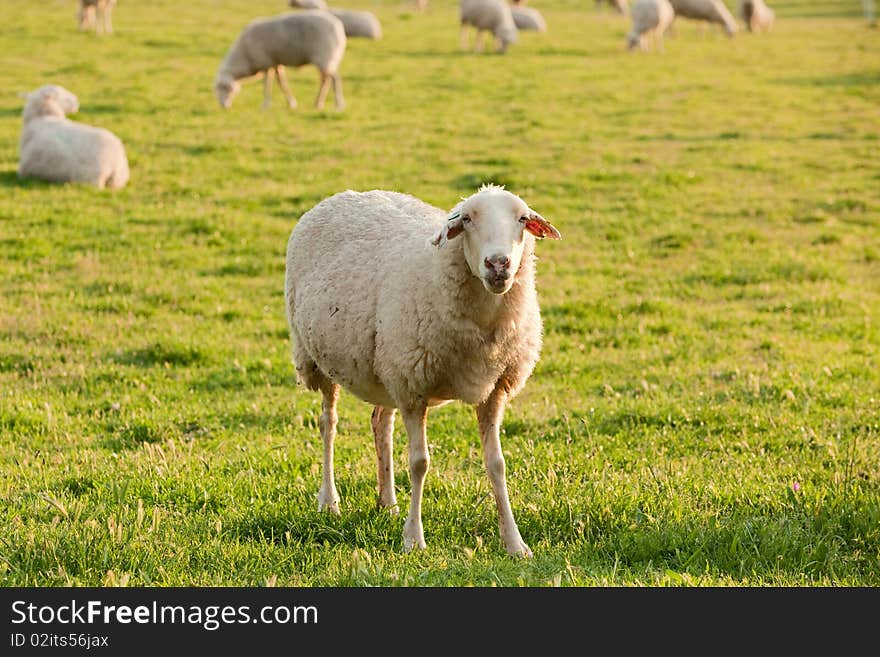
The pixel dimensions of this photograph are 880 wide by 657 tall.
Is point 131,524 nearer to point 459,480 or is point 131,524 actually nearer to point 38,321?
point 459,480

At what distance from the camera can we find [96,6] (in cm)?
2847

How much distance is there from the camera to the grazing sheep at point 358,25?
31.5m

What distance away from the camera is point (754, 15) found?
37938 millimetres

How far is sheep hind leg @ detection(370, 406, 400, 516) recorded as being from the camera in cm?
610

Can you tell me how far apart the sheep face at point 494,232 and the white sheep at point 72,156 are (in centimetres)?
1137

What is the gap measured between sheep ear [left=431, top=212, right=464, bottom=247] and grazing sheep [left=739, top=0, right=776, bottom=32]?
35.3 meters

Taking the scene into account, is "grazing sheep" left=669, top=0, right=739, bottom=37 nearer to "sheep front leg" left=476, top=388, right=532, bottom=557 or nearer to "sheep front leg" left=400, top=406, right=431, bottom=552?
"sheep front leg" left=476, top=388, right=532, bottom=557

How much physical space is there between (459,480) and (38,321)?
5.59m

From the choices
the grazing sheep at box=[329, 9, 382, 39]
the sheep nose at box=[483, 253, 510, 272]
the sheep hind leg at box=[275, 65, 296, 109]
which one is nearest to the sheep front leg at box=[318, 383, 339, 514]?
the sheep nose at box=[483, 253, 510, 272]

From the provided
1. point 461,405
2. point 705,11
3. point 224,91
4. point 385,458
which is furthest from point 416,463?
point 705,11

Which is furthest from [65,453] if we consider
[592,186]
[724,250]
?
[592,186]

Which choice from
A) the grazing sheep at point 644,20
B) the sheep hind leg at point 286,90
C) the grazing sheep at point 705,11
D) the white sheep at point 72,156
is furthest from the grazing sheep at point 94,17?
the grazing sheep at point 705,11

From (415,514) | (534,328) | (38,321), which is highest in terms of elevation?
(534,328)

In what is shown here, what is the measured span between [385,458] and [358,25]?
27.0 metres
